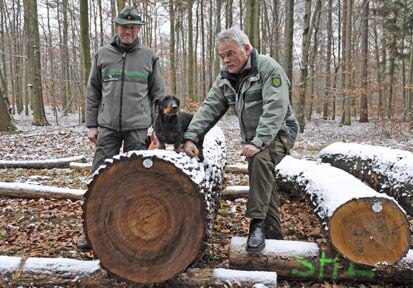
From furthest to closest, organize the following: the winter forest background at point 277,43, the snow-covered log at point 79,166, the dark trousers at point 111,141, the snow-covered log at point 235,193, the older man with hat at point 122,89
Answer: the winter forest background at point 277,43, the snow-covered log at point 79,166, the snow-covered log at point 235,193, the dark trousers at point 111,141, the older man with hat at point 122,89

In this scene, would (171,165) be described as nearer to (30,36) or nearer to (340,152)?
(340,152)

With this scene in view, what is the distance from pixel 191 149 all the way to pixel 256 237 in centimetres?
99

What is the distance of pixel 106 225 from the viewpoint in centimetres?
282

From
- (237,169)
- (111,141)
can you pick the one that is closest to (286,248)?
(111,141)

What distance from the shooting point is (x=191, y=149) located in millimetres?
3414

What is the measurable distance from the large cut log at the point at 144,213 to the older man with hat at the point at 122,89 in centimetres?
110

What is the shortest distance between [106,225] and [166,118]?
1.65 meters

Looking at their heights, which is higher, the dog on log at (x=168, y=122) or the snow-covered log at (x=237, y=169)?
the dog on log at (x=168, y=122)

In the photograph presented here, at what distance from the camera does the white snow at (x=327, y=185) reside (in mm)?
3270

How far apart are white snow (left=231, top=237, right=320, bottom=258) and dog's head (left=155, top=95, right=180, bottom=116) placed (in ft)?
5.31

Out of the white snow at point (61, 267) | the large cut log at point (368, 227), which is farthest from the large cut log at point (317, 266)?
the white snow at point (61, 267)

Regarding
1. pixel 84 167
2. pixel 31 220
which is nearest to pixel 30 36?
pixel 84 167

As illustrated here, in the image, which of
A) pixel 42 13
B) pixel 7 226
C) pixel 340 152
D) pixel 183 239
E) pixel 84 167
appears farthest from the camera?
pixel 42 13

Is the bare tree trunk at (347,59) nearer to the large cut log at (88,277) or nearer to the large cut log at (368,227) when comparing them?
the large cut log at (368,227)
